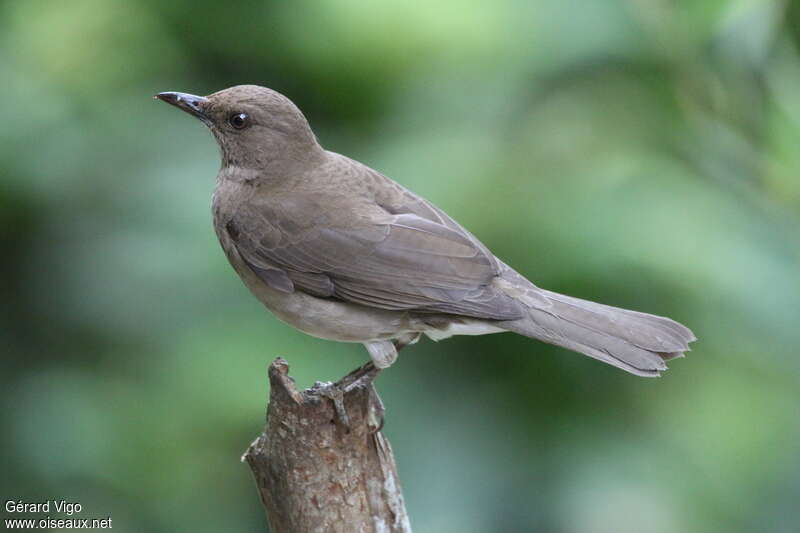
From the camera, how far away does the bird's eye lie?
13.5 ft

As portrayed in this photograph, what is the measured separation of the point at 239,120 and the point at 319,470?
4.68 feet

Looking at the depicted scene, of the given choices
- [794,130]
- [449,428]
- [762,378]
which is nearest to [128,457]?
[449,428]

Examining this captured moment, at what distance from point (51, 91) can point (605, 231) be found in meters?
2.95

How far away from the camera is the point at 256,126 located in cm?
412

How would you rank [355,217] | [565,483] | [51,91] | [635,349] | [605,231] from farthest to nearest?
[51,91] < [605,231] < [565,483] < [355,217] < [635,349]

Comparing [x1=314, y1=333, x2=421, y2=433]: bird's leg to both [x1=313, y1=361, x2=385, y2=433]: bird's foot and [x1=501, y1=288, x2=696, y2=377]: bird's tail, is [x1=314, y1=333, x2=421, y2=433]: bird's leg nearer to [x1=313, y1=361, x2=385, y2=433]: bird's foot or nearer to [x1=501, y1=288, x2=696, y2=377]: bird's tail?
[x1=313, y1=361, x2=385, y2=433]: bird's foot

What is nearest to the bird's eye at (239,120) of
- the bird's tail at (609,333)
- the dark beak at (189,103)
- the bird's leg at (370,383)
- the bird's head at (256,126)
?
the bird's head at (256,126)

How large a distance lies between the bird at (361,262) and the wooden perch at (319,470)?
0.40m

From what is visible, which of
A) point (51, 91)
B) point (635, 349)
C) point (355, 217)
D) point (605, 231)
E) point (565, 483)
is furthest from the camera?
point (51, 91)

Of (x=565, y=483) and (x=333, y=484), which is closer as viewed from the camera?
(x=333, y=484)

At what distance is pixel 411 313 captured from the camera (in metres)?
3.90

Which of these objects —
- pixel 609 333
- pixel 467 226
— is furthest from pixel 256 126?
pixel 609 333

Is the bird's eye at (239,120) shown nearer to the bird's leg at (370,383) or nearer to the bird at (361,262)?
the bird at (361,262)

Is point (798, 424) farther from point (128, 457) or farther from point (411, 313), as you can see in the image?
point (128, 457)
